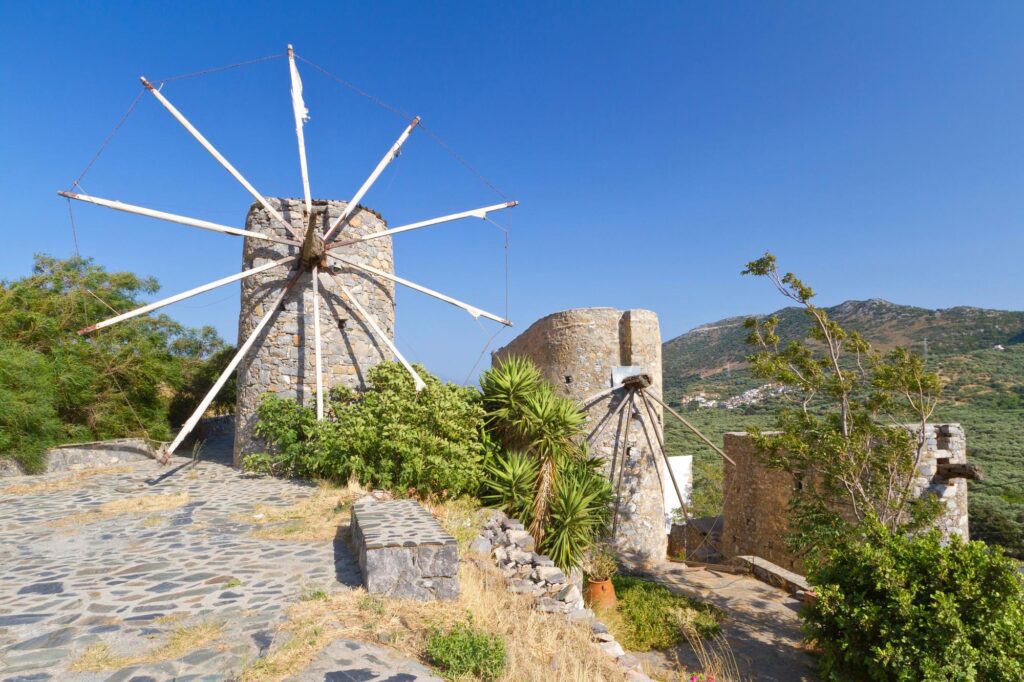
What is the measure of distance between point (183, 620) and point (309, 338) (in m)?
6.74

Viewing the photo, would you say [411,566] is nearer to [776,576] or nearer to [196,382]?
[776,576]

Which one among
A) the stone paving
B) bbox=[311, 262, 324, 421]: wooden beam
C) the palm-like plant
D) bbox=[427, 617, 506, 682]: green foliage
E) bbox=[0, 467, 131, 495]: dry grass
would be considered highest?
bbox=[311, 262, 324, 421]: wooden beam

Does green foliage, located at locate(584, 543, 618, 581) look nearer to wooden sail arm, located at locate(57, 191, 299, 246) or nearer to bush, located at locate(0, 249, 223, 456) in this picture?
wooden sail arm, located at locate(57, 191, 299, 246)

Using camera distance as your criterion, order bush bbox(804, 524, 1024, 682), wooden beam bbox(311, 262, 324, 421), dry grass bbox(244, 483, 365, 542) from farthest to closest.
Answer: wooden beam bbox(311, 262, 324, 421)
dry grass bbox(244, 483, 365, 542)
bush bbox(804, 524, 1024, 682)

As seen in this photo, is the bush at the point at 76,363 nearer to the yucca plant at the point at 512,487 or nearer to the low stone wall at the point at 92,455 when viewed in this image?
the low stone wall at the point at 92,455

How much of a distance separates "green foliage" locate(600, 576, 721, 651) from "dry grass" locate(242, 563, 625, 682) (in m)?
2.89

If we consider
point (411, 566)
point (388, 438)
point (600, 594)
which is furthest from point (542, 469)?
point (411, 566)

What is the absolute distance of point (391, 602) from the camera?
431 centimetres

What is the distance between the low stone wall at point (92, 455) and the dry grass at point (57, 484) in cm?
70

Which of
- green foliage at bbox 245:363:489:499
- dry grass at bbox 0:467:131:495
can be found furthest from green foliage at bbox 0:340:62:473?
green foliage at bbox 245:363:489:499

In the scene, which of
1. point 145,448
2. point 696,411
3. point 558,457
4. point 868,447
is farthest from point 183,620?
point 696,411

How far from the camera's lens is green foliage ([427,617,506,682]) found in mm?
3359

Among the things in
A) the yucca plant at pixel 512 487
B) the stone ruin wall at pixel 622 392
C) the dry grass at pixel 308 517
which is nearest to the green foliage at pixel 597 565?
the yucca plant at pixel 512 487

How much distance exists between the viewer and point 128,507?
289 inches
